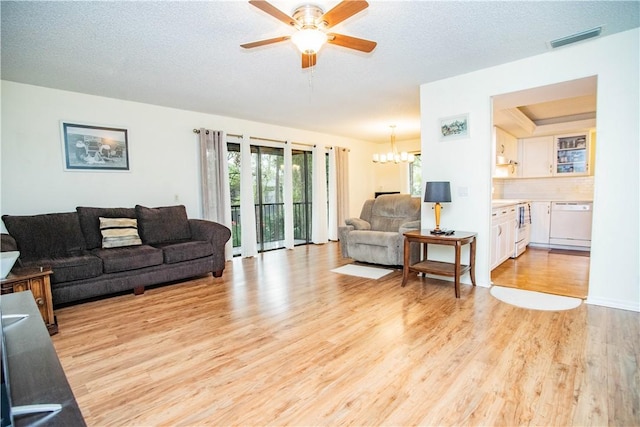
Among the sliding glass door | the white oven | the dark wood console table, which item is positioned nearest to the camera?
the dark wood console table

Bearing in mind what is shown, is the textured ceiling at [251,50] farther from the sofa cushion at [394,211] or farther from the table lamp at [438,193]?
the sofa cushion at [394,211]

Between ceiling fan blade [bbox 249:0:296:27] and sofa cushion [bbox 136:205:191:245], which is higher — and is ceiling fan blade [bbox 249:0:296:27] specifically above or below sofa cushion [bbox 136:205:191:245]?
above

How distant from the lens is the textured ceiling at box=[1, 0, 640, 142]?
234cm

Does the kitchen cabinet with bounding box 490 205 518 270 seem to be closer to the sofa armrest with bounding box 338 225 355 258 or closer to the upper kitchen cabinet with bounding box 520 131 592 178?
the upper kitchen cabinet with bounding box 520 131 592 178

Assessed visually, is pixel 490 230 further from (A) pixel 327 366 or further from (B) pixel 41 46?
(B) pixel 41 46

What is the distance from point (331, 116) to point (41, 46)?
12.5ft

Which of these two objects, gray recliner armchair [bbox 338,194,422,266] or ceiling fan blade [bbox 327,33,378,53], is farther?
gray recliner armchair [bbox 338,194,422,266]

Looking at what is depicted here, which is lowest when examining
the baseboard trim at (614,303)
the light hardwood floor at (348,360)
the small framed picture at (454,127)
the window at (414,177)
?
the light hardwood floor at (348,360)

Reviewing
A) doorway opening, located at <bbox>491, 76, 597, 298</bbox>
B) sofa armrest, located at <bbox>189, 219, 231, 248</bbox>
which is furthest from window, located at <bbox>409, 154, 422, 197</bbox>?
sofa armrest, located at <bbox>189, 219, 231, 248</bbox>

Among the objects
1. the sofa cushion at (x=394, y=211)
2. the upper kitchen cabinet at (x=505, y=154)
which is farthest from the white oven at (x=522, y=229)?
the sofa cushion at (x=394, y=211)

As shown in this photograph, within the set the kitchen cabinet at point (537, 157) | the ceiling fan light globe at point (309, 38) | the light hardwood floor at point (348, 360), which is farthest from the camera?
the kitchen cabinet at point (537, 157)

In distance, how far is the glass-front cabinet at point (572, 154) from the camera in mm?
5758

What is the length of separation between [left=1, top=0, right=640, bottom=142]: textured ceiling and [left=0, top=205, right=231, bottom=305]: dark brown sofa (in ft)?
5.14

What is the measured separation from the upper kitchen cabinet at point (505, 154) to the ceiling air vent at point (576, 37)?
2430 millimetres
